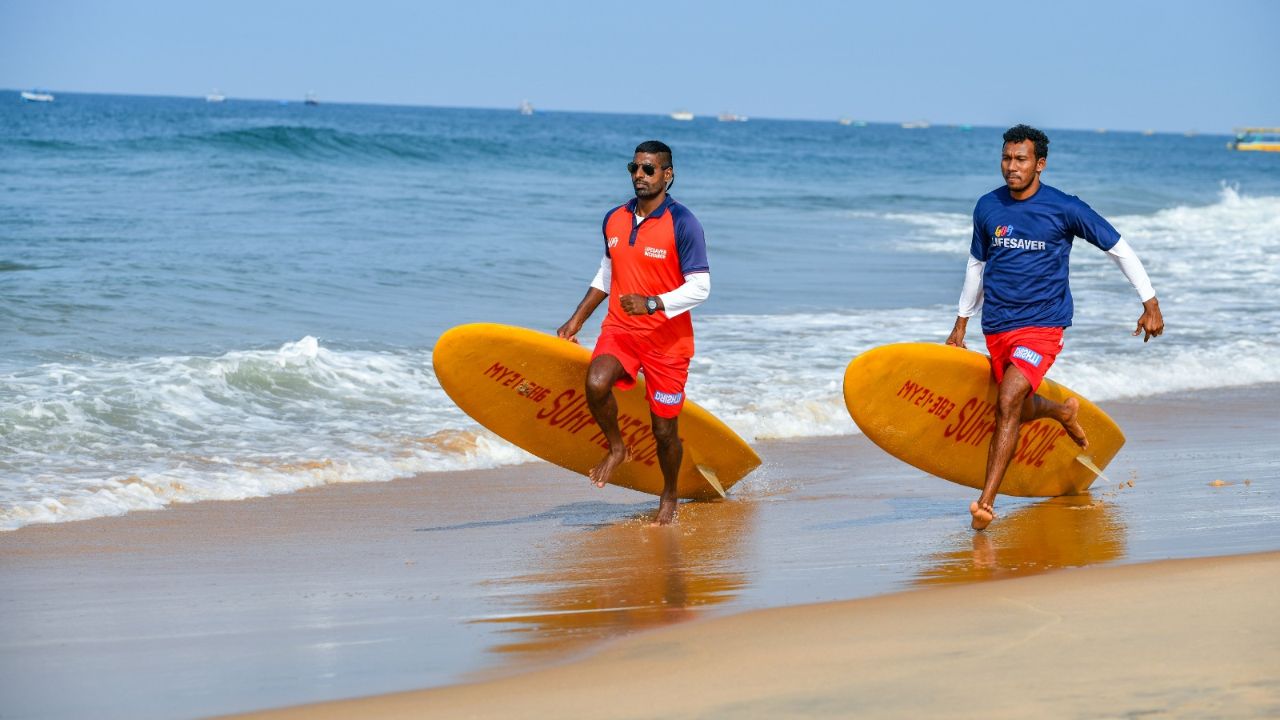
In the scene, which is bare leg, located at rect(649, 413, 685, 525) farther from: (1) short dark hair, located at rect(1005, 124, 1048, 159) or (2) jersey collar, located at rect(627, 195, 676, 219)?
(1) short dark hair, located at rect(1005, 124, 1048, 159)

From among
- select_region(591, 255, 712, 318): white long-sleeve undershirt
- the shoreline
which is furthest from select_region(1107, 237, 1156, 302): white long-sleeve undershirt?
select_region(591, 255, 712, 318): white long-sleeve undershirt

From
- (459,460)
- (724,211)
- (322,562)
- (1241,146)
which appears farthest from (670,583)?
(1241,146)

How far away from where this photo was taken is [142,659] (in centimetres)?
379

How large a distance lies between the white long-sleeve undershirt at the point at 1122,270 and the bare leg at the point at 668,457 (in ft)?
4.19

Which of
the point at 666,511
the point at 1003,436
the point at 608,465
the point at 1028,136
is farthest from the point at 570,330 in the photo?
the point at 1028,136

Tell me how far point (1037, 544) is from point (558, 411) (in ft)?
7.21

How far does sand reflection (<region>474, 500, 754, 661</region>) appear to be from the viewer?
13.2ft

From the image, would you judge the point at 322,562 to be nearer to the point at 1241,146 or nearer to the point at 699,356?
the point at 699,356

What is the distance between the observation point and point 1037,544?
208 inches

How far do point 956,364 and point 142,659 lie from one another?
3.57m

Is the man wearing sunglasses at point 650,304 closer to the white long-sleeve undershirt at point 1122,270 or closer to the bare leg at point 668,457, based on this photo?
the bare leg at point 668,457

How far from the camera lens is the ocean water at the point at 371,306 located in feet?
24.1

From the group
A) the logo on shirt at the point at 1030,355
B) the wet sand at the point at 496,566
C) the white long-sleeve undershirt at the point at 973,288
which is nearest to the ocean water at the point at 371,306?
the wet sand at the point at 496,566

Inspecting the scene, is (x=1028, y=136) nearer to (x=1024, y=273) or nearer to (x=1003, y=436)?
(x=1024, y=273)
